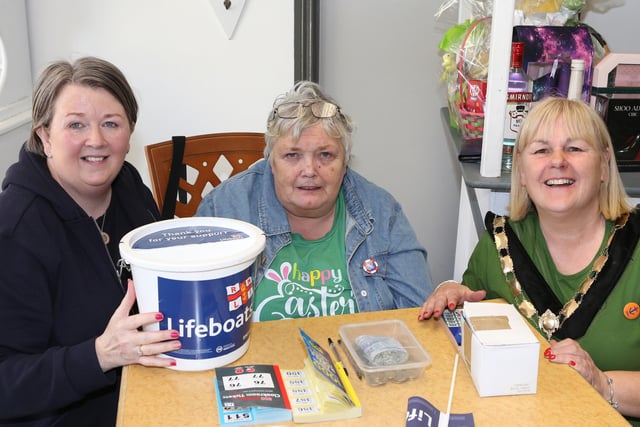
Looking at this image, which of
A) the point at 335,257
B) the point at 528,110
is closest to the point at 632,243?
the point at 528,110

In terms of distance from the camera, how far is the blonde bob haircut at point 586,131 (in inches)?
65.1

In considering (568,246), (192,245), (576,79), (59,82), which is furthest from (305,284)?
(576,79)

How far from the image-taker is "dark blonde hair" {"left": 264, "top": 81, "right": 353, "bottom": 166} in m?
1.79

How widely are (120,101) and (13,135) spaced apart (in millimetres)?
935

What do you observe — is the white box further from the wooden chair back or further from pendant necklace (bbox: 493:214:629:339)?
the wooden chair back

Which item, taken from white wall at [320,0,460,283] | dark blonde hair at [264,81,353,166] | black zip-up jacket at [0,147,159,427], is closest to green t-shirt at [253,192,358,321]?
dark blonde hair at [264,81,353,166]

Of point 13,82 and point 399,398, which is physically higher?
point 13,82

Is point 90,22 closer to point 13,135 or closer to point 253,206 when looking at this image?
point 13,135

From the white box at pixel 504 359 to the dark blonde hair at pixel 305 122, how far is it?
798 mm

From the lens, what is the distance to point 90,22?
2701mm

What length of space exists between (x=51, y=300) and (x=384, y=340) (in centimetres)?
77

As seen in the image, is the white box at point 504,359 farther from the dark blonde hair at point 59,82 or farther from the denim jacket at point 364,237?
the dark blonde hair at point 59,82

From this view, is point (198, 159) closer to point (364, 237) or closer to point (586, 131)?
point (364, 237)

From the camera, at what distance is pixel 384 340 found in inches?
50.6
